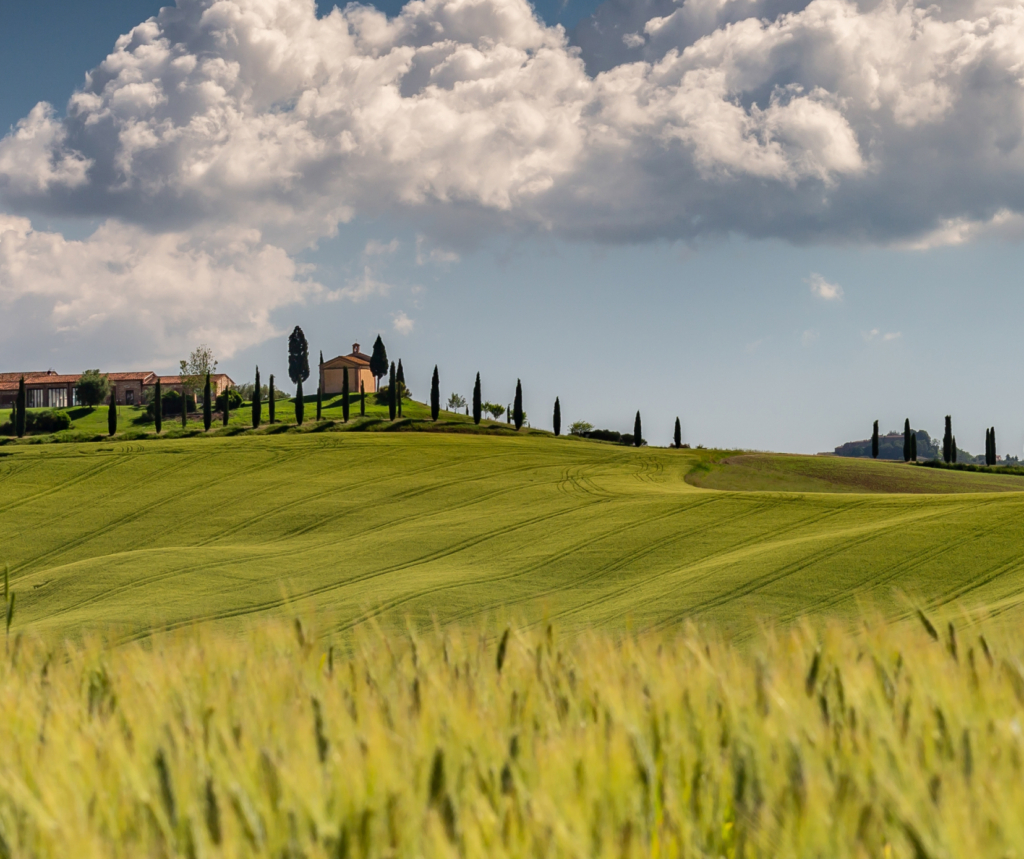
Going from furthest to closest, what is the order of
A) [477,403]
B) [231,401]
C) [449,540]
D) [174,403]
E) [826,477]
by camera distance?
[231,401], [174,403], [477,403], [826,477], [449,540]

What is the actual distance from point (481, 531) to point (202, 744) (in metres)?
26.4

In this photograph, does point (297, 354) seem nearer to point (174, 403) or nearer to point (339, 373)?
point (339, 373)

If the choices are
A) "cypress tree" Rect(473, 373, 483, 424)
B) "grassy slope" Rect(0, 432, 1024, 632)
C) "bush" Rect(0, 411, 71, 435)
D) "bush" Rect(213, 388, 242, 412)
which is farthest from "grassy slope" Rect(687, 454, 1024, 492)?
"bush" Rect(0, 411, 71, 435)

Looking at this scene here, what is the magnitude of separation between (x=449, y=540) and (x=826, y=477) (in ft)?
89.0

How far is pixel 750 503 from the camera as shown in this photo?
95.9 ft

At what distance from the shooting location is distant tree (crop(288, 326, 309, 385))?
122 m

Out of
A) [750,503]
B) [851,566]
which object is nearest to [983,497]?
[750,503]

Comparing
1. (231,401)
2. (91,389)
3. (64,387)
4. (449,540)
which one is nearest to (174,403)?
(231,401)

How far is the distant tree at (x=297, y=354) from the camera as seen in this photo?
122 metres

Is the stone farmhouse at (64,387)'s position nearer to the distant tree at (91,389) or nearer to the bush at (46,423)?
→ the distant tree at (91,389)

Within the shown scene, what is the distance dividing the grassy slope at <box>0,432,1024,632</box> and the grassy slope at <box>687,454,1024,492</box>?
9.59 feet

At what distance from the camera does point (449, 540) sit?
27.5 metres

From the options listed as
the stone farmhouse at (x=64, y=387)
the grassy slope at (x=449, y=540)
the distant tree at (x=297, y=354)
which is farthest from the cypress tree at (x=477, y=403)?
the distant tree at (x=297, y=354)

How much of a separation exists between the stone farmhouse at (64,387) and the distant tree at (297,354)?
9986 mm
